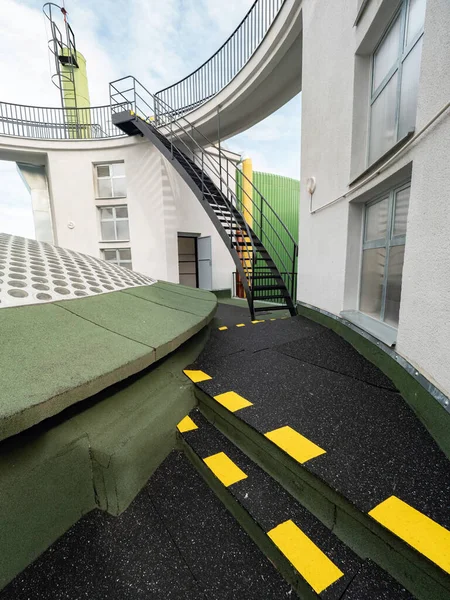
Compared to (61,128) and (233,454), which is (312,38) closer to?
(233,454)

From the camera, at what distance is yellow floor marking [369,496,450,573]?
0.93m

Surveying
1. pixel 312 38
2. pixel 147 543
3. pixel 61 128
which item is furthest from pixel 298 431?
pixel 61 128

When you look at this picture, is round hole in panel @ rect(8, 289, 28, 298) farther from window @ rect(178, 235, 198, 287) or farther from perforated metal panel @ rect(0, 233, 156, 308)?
window @ rect(178, 235, 198, 287)

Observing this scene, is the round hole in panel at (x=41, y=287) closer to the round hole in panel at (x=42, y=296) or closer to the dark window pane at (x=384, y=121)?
the round hole in panel at (x=42, y=296)

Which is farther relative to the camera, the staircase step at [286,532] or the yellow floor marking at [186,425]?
the yellow floor marking at [186,425]

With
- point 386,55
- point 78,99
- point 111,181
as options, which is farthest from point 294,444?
point 78,99

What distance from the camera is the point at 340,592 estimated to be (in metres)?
0.97

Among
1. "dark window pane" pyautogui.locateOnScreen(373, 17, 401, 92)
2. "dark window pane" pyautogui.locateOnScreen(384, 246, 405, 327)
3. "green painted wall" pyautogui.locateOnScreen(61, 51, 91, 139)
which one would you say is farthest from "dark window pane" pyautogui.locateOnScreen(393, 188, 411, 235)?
"green painted wall" pyautogui.locateOnScreen(61, 51, 91, 139)

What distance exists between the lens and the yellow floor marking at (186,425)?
192cm

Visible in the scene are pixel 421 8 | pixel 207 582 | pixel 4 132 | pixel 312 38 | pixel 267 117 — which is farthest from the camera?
pixel 4 132

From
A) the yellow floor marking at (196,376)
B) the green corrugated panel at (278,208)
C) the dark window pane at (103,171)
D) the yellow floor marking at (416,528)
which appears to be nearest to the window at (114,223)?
the dark window pane at (103,171)

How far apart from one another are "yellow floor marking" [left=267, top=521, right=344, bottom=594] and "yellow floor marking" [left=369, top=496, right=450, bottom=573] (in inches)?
10.4

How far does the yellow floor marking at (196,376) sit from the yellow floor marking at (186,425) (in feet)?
1.07

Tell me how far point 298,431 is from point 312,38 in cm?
486
